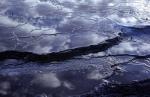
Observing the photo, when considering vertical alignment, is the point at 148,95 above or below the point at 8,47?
below

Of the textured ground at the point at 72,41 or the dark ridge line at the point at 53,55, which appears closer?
the textured ground at the point at 72,41

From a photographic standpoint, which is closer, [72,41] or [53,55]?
[53,55]

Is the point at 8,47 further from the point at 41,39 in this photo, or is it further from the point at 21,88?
the point at 21,88

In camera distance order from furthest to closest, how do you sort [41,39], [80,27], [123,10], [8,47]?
1. [123,10]
2. [80,27]
3. [41,39]
4. [8,47]

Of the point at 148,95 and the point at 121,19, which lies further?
the point at 121,19

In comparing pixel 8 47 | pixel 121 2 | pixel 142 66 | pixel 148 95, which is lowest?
pixel 148 95

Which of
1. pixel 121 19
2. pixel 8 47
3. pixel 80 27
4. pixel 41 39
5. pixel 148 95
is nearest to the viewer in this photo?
pixel 148 95

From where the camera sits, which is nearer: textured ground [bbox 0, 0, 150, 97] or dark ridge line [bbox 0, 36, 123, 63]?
textured ground [bbox 0, 0, 150, 97]

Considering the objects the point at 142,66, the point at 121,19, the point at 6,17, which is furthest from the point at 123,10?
the point at 6,17

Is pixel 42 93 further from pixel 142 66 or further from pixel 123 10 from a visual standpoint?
pixel 123 10
